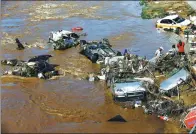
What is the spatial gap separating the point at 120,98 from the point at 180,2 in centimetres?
2429

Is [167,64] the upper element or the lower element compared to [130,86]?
upper

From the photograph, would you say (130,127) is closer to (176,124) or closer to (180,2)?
(176,124)

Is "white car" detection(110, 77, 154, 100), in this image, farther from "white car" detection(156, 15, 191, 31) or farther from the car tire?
"white car" detection(156, 15, 191, 31)

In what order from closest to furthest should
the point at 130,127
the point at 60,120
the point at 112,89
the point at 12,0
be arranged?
1. the point at 130,127
2. the point at 60,120
3. the point at 112,89
4. the point at 12,0

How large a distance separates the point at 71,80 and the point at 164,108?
6.21 m

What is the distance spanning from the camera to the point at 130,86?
17.0m

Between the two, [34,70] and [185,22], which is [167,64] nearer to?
[34,70]

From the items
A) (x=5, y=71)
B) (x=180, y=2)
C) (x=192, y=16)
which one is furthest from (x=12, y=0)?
(x=5, y=71)

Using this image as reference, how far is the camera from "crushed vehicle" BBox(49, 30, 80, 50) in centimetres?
2583

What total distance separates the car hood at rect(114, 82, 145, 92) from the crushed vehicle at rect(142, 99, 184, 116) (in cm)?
91

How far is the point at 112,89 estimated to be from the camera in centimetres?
1730

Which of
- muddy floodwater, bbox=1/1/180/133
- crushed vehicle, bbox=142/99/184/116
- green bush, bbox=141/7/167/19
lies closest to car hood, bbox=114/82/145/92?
muddy floodwater, bbox=1/1/180/133

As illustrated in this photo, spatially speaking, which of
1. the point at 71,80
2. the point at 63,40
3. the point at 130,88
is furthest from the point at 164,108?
the point at 63,40

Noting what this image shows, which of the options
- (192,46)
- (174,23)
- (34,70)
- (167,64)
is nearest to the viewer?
(167,64)
